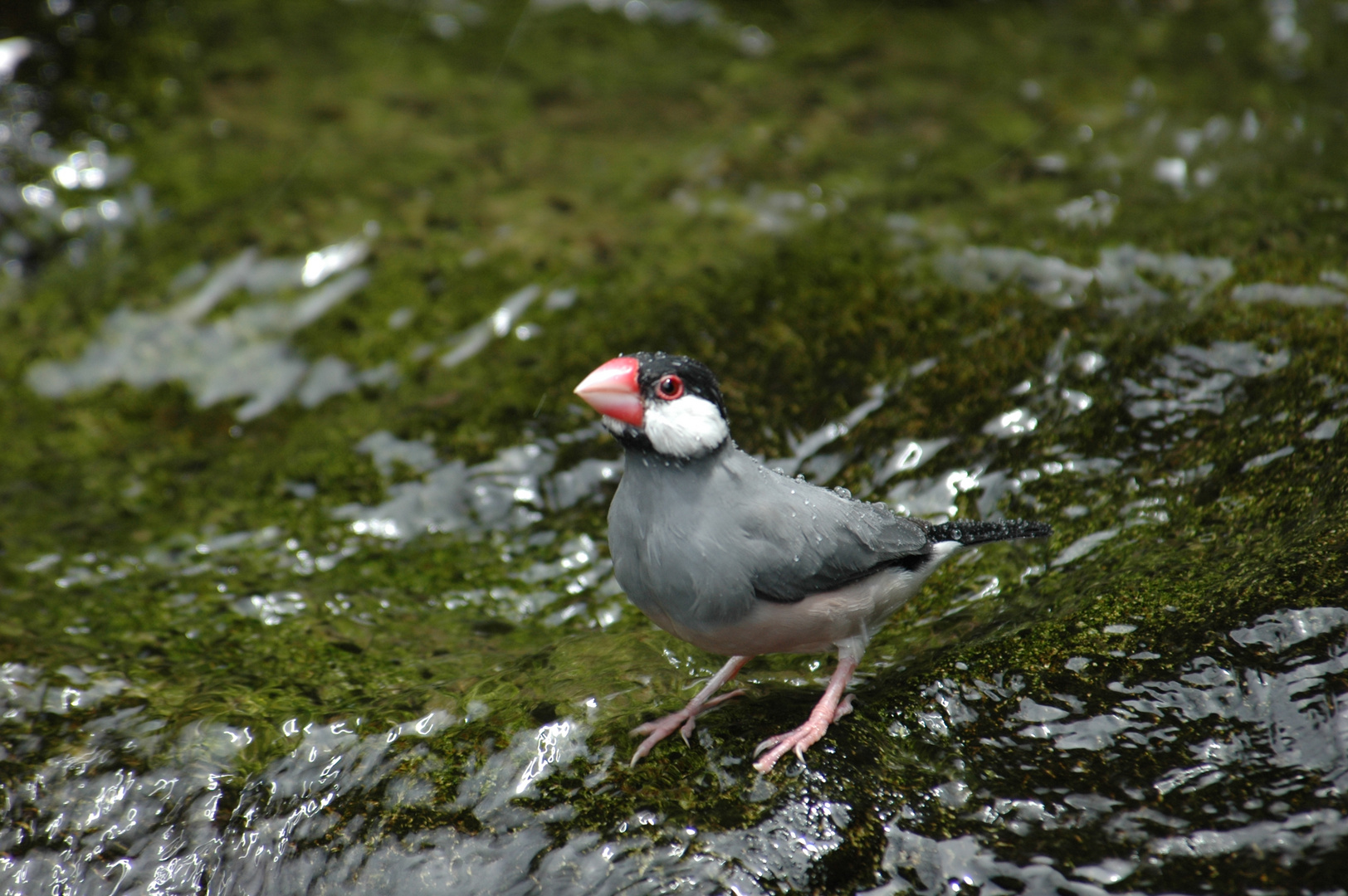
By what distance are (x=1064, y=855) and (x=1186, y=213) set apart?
421 centimetres

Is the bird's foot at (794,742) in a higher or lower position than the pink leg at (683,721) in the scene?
higher

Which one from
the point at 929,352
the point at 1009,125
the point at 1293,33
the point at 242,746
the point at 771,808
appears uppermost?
the point at 1293,33

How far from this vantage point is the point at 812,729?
320 centimetres

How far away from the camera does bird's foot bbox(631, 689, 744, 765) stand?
10.7 feet

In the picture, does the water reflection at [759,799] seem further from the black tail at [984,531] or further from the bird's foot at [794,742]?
the black tail at [984,531]

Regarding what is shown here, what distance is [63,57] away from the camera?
739cm

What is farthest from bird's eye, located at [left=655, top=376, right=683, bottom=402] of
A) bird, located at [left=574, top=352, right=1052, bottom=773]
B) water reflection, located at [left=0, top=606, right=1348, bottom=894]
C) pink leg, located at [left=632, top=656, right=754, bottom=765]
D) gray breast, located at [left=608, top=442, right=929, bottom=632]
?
water reflection, located at [left=0, top=606, right=1348, bottom=894]

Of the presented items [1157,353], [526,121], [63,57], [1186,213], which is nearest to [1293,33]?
[1186,213]

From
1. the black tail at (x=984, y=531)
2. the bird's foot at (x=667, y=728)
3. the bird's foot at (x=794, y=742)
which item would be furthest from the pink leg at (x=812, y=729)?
the black tail at (x=984, y=531)

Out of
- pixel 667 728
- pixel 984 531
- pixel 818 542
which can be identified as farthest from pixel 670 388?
pixel 984 531

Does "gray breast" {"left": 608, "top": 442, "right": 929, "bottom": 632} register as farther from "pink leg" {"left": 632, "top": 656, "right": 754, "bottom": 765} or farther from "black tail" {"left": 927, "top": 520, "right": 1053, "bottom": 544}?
"pink leg" {"left": 632, "top": 656, "right": 754, "bottom": 765}

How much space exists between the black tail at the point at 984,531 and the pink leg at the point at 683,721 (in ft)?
2.48

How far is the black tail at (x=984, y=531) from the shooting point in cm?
350

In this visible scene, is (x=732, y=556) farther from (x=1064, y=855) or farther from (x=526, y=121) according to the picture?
(x=526, y=121)
